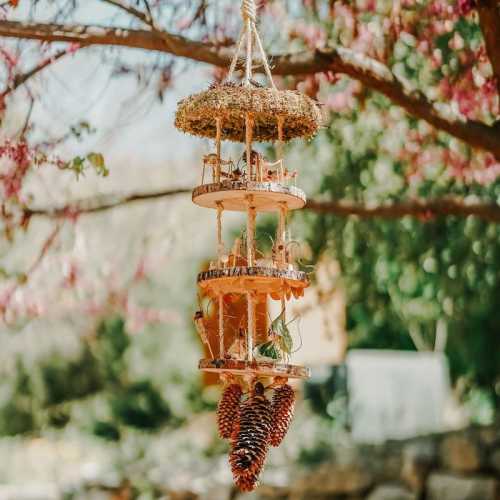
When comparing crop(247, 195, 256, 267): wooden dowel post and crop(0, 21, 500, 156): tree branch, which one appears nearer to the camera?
crop(247, 195, 256, 267): wooden dowel post

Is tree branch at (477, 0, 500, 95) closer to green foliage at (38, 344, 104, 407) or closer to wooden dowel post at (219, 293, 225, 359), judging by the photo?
wooden dowel post at (219, 293, 225, 359)

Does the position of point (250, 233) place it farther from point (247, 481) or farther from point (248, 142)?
point (247, 481)

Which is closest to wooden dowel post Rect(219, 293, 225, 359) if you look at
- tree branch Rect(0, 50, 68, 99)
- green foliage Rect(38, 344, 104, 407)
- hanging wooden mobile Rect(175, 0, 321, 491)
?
hanging wooden mobile Rect(175, 0, 321, 491)

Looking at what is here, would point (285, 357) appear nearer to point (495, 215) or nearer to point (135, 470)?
point (495, 215)

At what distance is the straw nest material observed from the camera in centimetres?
280

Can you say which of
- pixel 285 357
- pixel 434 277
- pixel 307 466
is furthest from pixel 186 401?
pixel 285 357

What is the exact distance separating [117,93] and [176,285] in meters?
5.72

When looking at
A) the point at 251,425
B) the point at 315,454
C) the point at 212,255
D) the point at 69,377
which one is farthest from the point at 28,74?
the point at 69,377

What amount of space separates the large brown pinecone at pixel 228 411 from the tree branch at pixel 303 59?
1482 mm

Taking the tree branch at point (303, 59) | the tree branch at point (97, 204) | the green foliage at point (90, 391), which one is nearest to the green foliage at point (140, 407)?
the green foliage at point (90, 391)

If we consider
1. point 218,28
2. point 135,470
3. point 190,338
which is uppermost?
point 218,28

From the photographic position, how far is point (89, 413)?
10.8 metres

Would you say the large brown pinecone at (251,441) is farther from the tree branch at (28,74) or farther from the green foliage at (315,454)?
the green foliage at (315,454)

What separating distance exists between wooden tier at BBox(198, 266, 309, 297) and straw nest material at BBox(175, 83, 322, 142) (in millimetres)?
431
